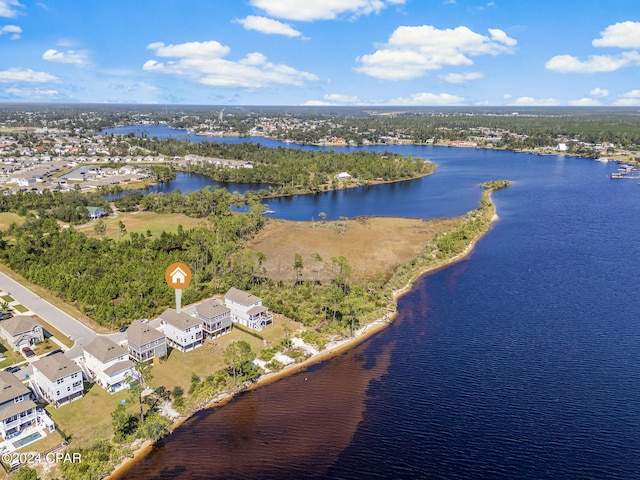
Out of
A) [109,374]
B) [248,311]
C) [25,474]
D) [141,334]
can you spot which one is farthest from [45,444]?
[248,311]

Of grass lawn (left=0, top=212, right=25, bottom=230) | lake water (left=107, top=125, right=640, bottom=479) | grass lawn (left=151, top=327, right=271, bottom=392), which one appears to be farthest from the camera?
grass lawn (left=0, top=212, right=25, bottom=230)

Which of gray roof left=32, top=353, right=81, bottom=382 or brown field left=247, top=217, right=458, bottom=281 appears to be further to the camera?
brown field left=247, top=217, right=458, bottom=281

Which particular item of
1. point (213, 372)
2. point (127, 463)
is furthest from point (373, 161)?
point (127, 463)

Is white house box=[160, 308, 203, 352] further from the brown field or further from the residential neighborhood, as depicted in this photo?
the brown field

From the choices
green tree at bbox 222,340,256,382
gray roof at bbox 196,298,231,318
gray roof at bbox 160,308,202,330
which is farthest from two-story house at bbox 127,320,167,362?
green tree at bbox 222,340,256,382

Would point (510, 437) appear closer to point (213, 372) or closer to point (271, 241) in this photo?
point (213, 372)
